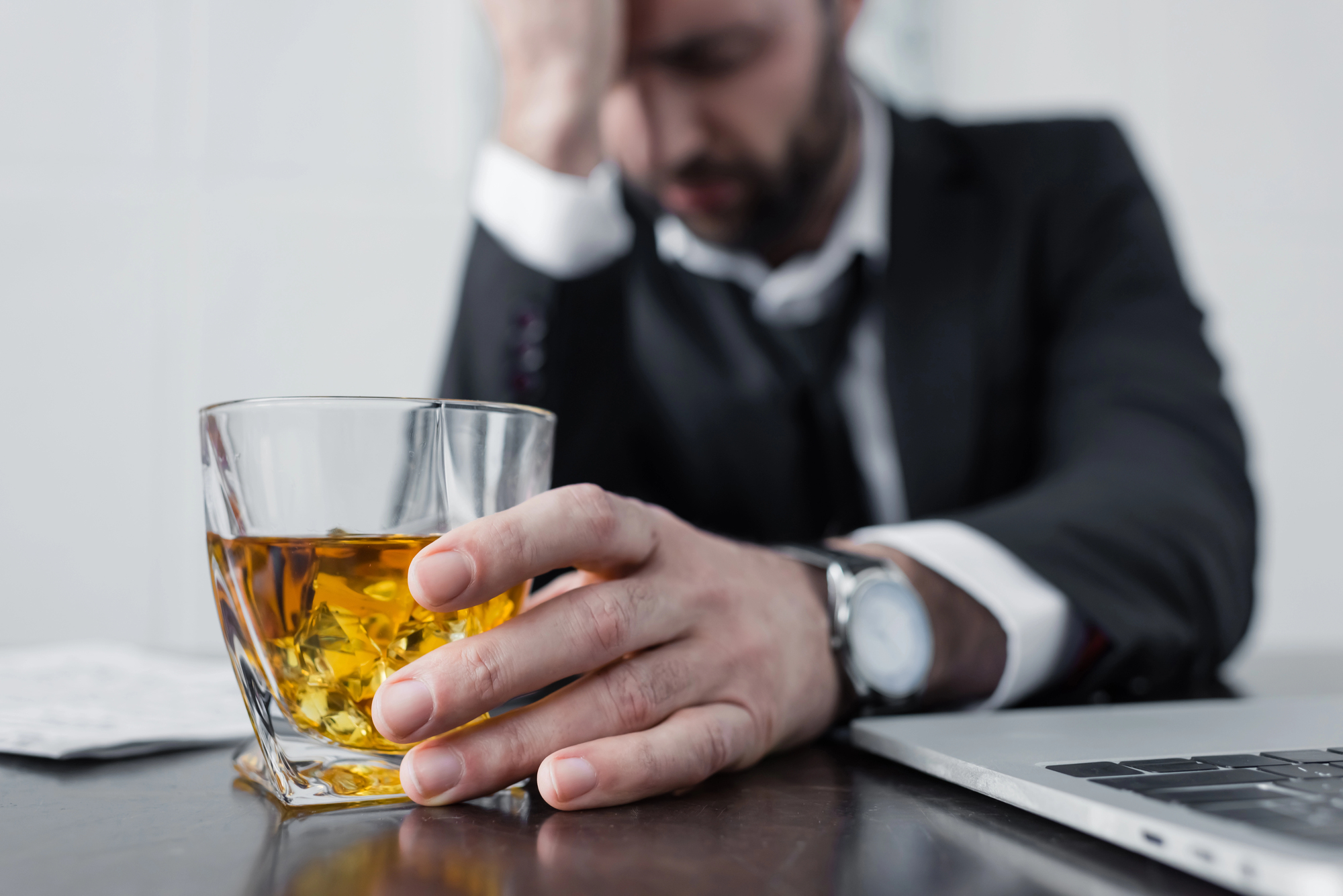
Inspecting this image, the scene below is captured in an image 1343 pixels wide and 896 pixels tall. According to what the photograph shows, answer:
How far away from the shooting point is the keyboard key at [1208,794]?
0.78ft

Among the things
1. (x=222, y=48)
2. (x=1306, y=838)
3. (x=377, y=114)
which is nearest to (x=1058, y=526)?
(x=1306, y=838)

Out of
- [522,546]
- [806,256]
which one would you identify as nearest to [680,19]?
[806,256]

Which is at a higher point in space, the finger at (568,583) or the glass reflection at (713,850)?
the finger at (568,583)

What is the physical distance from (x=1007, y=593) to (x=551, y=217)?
1.76ft

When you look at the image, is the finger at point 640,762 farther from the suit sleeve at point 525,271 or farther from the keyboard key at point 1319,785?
the suit sleeve at point 525,271

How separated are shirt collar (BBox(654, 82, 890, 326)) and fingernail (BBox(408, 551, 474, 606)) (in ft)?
3.00

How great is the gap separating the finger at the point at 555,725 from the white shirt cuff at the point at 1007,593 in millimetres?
232

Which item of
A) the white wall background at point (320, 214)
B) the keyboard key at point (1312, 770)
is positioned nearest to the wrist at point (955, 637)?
the keyboard key at point (1312, 770)

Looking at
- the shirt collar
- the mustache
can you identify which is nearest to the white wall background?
the shirt collar

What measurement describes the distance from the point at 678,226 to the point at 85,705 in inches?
36.4

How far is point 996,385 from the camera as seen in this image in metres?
1.06

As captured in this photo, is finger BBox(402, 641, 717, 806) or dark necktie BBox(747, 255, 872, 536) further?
dark necktie BBox(747, 255, 872, 536)

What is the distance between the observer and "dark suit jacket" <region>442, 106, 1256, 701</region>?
25.1 inches

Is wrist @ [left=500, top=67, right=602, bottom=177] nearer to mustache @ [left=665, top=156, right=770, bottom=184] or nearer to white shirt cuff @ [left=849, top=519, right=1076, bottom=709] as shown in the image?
mustache @ [left=665, top=156, right=770, bottom=184]
